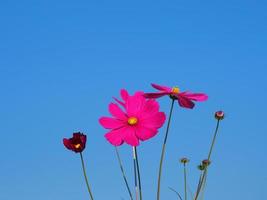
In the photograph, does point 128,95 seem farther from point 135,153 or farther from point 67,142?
point 67,142

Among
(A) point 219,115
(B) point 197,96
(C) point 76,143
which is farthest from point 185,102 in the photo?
(A) point 219,115

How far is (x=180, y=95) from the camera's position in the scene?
1753 millimetres

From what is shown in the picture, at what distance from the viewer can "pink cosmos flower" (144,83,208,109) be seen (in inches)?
66.9

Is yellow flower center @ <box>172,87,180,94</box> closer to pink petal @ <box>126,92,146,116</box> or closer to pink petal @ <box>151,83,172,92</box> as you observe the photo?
pink petal @ <box>151,83,172,92</box>

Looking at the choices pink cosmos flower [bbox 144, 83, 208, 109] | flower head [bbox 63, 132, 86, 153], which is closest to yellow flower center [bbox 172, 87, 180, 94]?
pink cosmos flower [bbox 144, 83, 208, 109]

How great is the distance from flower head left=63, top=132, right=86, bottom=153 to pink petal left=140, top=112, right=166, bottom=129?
33cm

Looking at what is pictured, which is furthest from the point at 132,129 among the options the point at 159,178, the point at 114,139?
the point at 159,178

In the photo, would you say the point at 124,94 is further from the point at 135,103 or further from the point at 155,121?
the point at 155,121

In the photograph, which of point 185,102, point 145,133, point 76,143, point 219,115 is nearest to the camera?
point 145,133

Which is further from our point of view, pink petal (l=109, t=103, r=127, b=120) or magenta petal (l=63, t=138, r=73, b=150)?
magenta petal (l=63, t=138, r=73, b=150)

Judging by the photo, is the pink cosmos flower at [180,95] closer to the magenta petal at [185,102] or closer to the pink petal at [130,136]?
the magenta petal at [185,102]

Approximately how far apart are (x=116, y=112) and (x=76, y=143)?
240 millimetres

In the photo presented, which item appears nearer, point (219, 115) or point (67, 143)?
point (67, 143)

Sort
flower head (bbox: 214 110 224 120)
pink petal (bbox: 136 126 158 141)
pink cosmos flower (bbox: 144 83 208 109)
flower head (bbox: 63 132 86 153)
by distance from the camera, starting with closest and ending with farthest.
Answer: pink petal (bbox: 136 126 158 141)
pink cosmos flower (bbox: 144 83 208 109)
flower head (bbox: 63 132 86 153)
flower head (bbox: 214 110 224 120)
